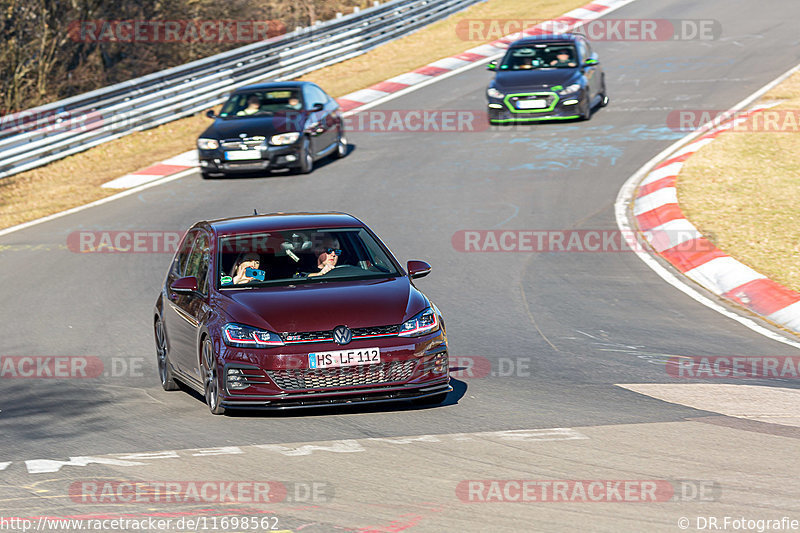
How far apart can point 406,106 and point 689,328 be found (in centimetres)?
1529

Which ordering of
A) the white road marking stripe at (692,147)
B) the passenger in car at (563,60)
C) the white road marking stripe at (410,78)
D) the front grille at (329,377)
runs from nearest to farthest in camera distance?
the front grille at (329,377) → the white road marking stripe at (692,147) → the passenger in car at (563,60) → the white road marking stripe at (410,78)

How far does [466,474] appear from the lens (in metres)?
6.65

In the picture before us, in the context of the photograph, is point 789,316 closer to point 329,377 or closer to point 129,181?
point 329,377

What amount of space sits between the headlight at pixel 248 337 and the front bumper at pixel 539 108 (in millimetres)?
15653

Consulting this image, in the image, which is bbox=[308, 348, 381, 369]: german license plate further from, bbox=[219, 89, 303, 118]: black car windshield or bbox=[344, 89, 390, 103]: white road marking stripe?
bbox=[344, 89, 390, 103]: white road marking stripe

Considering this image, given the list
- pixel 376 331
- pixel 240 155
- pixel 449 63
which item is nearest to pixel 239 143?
pixel 240 155

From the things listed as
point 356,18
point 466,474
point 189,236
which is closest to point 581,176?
point 189,236

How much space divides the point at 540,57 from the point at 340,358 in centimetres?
1733

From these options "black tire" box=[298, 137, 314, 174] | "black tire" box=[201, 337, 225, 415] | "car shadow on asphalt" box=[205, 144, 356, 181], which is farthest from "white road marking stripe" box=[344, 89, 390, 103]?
"black tire" box=[201, 337, 225, 415]

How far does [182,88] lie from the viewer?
26703mm

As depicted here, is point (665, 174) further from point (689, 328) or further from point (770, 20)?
point (770, 20)

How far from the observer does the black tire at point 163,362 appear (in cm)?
972

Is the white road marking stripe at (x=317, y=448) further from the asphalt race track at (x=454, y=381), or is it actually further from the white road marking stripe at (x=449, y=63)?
the white road marking stripe at (x=449, y=63)

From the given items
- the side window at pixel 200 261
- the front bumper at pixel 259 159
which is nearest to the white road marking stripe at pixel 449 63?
the front bumper at pixel 259 159
